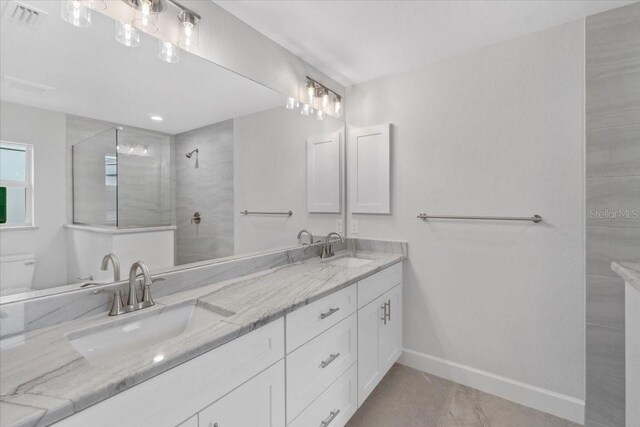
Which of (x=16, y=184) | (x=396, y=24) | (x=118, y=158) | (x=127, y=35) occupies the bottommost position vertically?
(x=16, y=184)

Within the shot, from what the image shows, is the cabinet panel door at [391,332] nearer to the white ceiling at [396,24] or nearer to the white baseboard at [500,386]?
→ the white baseboard at [500,386]

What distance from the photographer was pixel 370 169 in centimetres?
244

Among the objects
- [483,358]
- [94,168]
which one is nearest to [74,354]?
[94,168]

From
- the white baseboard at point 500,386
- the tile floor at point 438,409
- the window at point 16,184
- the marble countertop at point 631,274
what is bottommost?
the tile floor at point 438,409

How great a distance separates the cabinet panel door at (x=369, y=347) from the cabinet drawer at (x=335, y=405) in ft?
0.23

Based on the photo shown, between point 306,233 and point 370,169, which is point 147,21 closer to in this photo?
point 306,233

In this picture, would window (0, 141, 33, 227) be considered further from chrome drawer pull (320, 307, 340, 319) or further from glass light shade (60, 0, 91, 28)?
chrome drawer pull (320, 307, 340, 319)

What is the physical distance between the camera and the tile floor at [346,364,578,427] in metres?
1.73

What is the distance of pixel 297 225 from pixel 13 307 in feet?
4.79

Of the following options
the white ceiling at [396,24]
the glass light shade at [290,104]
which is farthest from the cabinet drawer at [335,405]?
the white ceiling at [396,24]

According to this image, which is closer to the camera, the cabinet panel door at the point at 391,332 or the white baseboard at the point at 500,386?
the white baseboard at the point at 500,386

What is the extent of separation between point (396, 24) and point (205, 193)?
4.82 feet

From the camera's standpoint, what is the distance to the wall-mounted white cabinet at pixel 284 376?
0.76 m

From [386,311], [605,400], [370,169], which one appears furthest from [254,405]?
[605,400]
